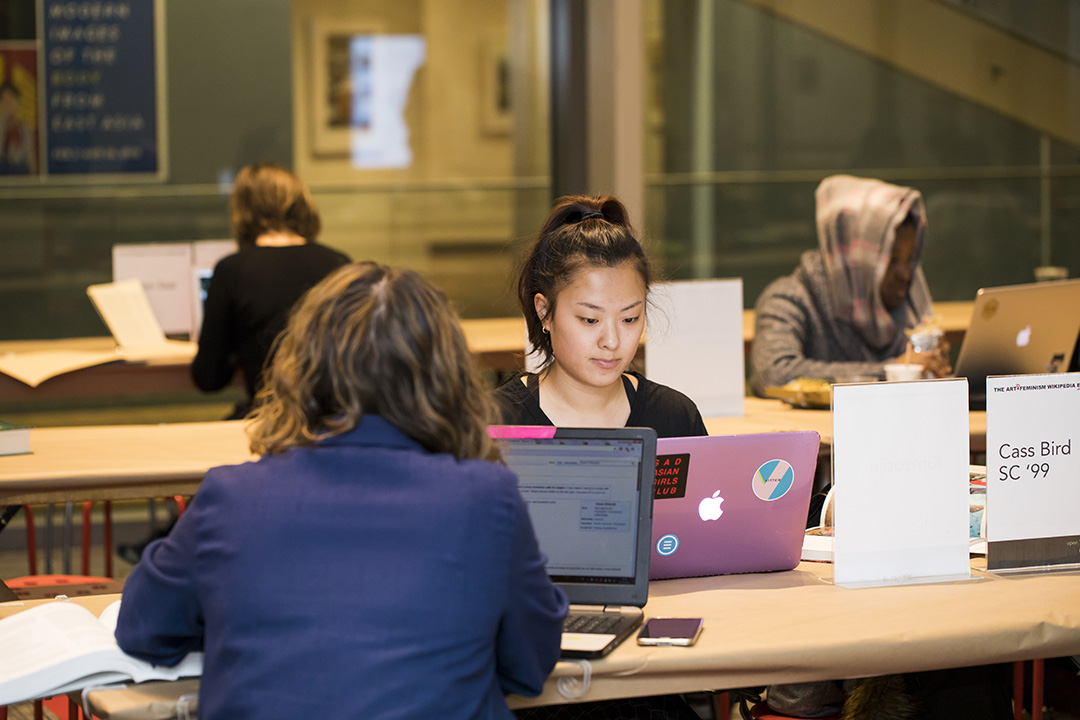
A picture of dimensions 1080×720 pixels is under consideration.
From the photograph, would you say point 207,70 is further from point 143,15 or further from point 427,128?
point 427,128

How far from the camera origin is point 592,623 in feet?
5.24

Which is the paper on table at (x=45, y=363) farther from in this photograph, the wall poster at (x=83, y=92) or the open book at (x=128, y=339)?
the wall poster at (x=83, y=92)

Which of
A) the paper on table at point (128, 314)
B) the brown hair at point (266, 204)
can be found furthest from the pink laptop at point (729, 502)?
the paper on table at point (128, 314)

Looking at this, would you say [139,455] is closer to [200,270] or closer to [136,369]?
[136,369]

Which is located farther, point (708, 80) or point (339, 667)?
point (708, 80)

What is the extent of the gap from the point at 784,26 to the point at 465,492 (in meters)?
4.87

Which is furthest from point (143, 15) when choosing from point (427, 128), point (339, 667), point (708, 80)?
point (339, 667)

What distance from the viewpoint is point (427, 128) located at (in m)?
5.54

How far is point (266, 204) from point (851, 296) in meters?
1.98

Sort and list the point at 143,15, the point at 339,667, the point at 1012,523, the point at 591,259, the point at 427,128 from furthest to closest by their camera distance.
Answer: the point at 427,128 < the point at 143,15 < the point at 591,259 < the point at 1012,523 < the point at 339,667

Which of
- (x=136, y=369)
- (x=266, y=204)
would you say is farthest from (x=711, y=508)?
(x=136, y=369)

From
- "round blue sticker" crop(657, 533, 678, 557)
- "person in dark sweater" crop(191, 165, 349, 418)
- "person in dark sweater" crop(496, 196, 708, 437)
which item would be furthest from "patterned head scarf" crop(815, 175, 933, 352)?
"round blue sticker" crop(657, 533, 678, 557)

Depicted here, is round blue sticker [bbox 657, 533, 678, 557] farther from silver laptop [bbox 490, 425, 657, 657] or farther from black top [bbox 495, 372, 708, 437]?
black top [bbox 495, 372, 708, 437]

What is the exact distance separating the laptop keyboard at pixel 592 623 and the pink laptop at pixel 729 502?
0.23 metres
